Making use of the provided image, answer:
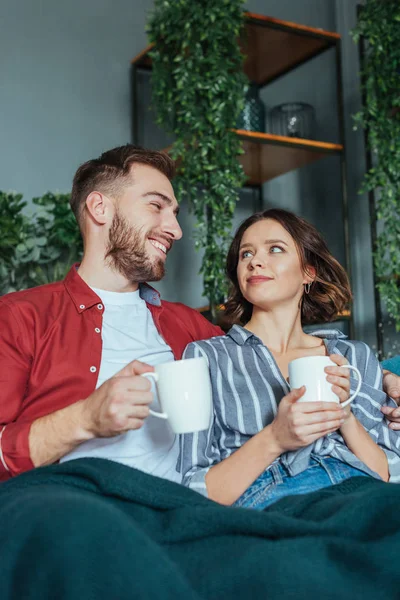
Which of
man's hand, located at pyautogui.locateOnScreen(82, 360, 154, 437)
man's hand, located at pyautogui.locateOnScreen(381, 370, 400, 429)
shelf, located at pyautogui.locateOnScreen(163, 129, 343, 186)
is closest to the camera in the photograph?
man's hand, located at pyautogui.locateOnScreen(82, 360, 154, 437)

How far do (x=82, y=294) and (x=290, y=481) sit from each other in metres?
0.58

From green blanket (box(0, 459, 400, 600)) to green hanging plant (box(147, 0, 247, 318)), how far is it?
190 cm

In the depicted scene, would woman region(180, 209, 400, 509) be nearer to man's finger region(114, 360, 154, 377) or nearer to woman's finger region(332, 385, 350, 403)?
woman's finger region(332, 385, 350, 403)

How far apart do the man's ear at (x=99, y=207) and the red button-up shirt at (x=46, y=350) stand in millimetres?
196

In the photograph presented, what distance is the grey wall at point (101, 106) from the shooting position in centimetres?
321

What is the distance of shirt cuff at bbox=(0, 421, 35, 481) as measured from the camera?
1.21 meters

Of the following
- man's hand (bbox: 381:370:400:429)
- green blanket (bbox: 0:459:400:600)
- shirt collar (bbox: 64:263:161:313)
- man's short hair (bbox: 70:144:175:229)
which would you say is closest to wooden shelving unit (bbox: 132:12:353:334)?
man's short hair (bbox: 70:144:175:229)

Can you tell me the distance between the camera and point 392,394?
4.88ft

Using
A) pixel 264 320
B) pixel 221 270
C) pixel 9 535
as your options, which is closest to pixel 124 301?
pixel 264 320

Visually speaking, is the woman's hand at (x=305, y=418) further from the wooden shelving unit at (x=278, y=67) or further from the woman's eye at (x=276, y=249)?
the wooden shelving unit at (x=278, y=67)

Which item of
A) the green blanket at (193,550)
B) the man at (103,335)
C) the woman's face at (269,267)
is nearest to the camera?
the green blanket at (193,550)

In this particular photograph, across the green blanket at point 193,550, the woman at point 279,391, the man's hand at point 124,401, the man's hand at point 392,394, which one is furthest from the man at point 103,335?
the man's hand at point 392,394

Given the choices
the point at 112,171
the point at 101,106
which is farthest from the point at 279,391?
the point at 101,106

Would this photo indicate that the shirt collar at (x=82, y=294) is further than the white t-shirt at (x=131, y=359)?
Yes
